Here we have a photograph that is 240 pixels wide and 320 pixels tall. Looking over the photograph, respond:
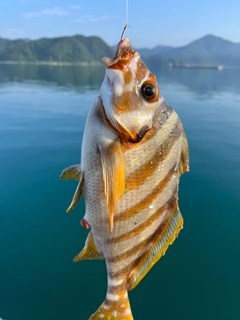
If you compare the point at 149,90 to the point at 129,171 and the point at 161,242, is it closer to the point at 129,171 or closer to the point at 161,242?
the point at 129,171

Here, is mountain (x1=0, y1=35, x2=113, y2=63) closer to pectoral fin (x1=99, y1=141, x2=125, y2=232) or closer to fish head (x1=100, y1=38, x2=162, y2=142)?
fish head (x1=100, y1=38, x2=162, y2=142)

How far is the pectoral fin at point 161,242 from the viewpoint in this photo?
182cm

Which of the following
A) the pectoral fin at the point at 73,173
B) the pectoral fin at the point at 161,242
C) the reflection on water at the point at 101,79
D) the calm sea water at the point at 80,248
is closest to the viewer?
the pectoral fin at the point at 161,242

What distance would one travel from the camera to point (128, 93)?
1605 millimetres

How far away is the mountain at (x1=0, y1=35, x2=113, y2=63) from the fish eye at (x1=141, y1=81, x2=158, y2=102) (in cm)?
10046

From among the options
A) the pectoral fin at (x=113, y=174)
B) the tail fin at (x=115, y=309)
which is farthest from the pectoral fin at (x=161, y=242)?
the pectoral fin at (x=113, y=174)

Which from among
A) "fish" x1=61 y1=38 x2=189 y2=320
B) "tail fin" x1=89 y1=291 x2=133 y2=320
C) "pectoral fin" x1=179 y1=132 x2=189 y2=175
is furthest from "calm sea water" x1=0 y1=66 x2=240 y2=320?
"pectoral fin" x1=179 y1=132 x2=189 y2=175

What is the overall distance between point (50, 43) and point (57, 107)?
14460cm

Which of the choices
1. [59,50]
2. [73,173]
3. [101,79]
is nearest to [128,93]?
[73,173]

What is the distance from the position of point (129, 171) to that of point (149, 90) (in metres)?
0.52

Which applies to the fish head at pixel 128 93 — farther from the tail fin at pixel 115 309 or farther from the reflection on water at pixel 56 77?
the reflection on water at pixel 56 77

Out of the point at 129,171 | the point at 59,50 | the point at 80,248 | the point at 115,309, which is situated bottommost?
the point at 80,248

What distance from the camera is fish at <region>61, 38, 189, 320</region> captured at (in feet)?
5.28

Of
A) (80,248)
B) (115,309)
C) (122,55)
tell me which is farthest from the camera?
(80,248)
